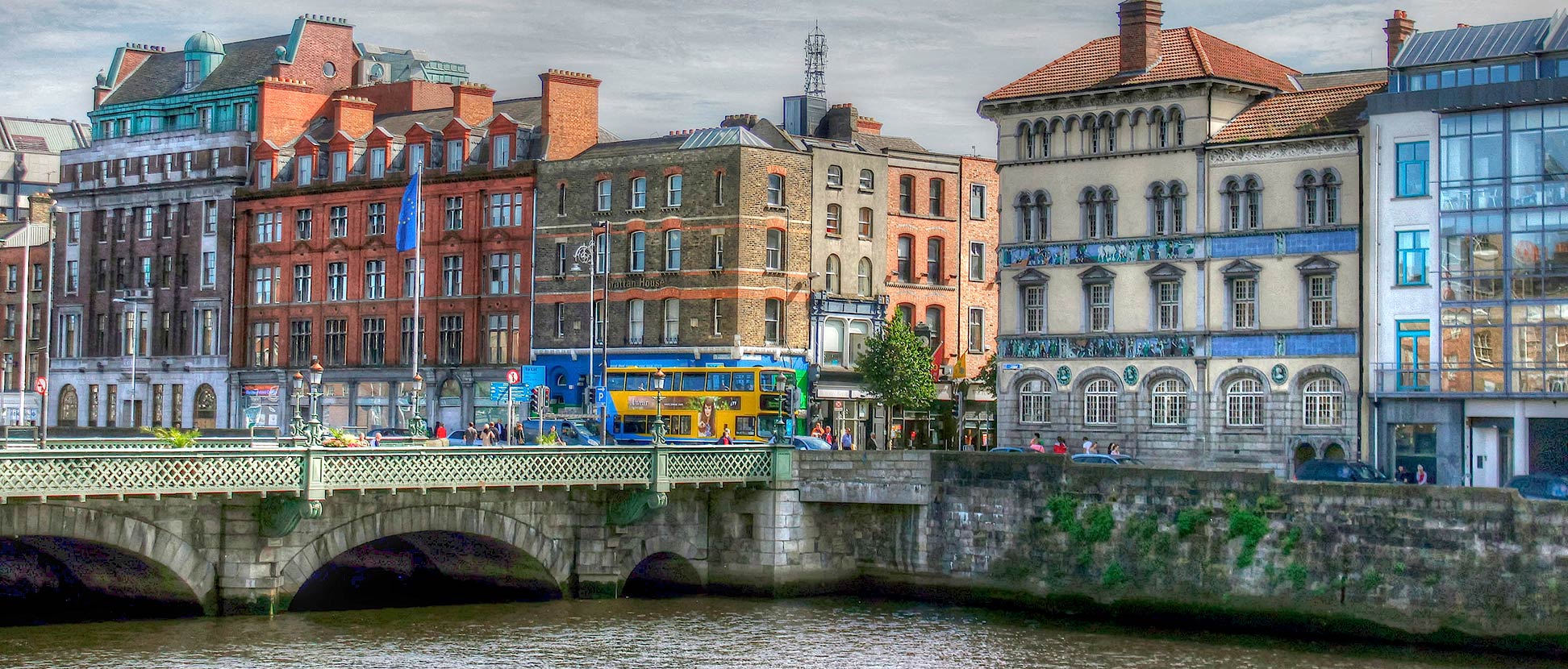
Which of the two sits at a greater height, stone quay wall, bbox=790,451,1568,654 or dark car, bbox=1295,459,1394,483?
dark car, bbox=1295,459,1394,483

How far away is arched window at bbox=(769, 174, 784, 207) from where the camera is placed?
8106 centimetres

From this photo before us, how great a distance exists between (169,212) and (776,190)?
3542 cm

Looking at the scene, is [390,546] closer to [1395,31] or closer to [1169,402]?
[1169,402]

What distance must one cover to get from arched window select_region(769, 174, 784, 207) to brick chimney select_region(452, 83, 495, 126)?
58.1 feet

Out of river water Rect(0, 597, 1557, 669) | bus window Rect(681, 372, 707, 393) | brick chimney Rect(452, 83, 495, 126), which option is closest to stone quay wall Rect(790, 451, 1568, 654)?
river water Rect(0, 597, 1557, 669)

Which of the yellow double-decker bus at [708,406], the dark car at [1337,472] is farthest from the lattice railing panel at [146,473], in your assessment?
the yellow double-decker bus at [708,406]

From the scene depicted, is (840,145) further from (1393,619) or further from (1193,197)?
(1393,619)

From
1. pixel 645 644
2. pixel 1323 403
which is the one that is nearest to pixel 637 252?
pixel 1323 403

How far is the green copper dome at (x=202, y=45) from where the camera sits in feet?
335

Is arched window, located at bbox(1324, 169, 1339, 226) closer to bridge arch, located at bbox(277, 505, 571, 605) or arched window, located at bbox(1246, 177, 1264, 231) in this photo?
arched window, located at bbox(1246, 177, 1264, 231)

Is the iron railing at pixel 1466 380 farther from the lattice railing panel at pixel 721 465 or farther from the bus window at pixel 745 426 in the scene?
the bus window at pixel 745 426

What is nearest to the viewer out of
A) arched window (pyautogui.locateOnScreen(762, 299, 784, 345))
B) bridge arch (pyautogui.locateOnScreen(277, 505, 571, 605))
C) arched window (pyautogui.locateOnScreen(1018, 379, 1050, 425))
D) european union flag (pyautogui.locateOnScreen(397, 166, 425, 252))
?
bridge arch (pyautogui.locateOnScreen(277, 505, 571, 605))

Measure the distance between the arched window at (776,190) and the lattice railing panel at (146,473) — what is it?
40.8m

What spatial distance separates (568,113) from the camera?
288 ft
